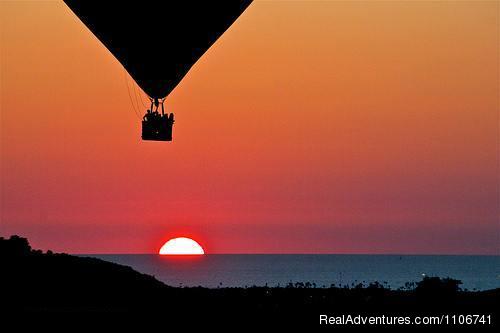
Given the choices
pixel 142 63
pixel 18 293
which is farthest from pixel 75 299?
pixel 142 63

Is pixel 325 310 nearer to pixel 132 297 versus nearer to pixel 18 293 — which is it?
pixel 132 297

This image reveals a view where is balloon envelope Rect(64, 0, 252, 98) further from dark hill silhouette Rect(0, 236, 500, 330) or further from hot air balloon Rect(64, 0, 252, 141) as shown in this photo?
dark hill silhouette Rect(0, 236, 500, 330)

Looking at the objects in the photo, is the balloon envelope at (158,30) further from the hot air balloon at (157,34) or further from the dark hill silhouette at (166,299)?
the dark hill silhouette at (166,299)

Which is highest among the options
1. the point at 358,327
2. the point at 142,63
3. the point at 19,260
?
the point at 142,63

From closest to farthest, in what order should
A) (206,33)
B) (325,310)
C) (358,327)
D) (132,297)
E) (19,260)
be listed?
1. (358,327)
2. (325,310)
3. (206,33)
4. (132,297)
5. (19,260)

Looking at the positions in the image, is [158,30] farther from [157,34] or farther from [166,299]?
[166,299]

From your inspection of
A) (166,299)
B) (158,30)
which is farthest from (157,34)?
(166,299)
